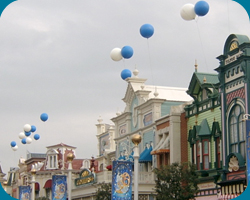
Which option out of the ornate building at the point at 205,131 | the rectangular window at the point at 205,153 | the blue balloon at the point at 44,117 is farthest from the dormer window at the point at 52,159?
the rectangular window at the point at 205,153

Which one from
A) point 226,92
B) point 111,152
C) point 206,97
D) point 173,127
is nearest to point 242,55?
point 226,92

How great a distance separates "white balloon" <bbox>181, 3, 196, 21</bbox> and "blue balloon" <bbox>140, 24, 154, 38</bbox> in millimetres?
2231

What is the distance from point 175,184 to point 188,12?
9.92m

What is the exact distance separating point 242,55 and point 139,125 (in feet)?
54.6

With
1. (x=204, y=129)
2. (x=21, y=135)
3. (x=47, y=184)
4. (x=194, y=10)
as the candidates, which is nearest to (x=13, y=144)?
(x=21, y=135)

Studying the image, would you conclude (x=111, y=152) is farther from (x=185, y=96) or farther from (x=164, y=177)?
(x=164, y=177)

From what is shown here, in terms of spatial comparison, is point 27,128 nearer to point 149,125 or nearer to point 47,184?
point 149,125

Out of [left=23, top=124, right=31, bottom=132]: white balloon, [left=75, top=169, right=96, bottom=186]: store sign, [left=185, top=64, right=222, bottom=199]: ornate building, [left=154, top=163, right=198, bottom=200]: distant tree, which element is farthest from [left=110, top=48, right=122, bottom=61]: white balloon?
[left=23, top=124, right=31, bottom=132]: white balloon

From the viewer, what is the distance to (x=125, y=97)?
46938mm

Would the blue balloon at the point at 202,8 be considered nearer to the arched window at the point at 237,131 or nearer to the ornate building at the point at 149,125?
the arched window at the point at 237,131

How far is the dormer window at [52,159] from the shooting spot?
6562cm

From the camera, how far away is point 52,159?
6606cm

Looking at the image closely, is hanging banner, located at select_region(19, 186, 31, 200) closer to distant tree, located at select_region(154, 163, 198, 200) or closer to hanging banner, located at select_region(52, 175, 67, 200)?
hanging banner, located at select_region(52, 175, 67, 200)

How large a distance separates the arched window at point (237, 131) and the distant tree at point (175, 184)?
3.14 m
